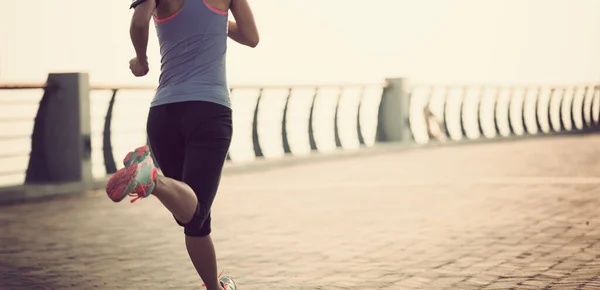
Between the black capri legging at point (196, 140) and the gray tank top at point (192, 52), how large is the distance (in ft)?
0.14

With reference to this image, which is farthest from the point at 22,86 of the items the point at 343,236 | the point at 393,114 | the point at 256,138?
the point at 393,114

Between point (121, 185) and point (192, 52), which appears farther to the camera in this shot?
point (192, 52)

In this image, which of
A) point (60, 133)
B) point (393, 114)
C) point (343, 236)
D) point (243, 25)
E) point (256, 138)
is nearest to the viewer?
point (243, 25)

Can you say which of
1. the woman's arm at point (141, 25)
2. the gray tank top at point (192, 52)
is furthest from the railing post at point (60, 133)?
the woman's arm at point (141, 25)

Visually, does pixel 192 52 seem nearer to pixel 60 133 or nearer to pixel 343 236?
pixel 343 236

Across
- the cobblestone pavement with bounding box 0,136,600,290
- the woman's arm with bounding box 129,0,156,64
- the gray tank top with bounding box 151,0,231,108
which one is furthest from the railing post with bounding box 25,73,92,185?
the woman's arm with bounding box 129,0,156,64

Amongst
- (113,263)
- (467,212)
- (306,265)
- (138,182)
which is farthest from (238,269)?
(467,212)

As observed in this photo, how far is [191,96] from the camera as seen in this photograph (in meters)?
4.33

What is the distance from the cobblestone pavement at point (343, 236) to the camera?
608 cm

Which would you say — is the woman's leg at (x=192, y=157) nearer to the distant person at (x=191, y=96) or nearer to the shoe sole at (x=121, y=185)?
the distant person at (x=191, y=96)

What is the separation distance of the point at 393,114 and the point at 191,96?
17.3m

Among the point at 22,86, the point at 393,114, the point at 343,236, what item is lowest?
the point at 393,114

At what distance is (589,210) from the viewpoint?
30.8ft

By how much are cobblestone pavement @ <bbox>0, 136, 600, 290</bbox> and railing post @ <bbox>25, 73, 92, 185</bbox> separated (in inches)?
21.2
